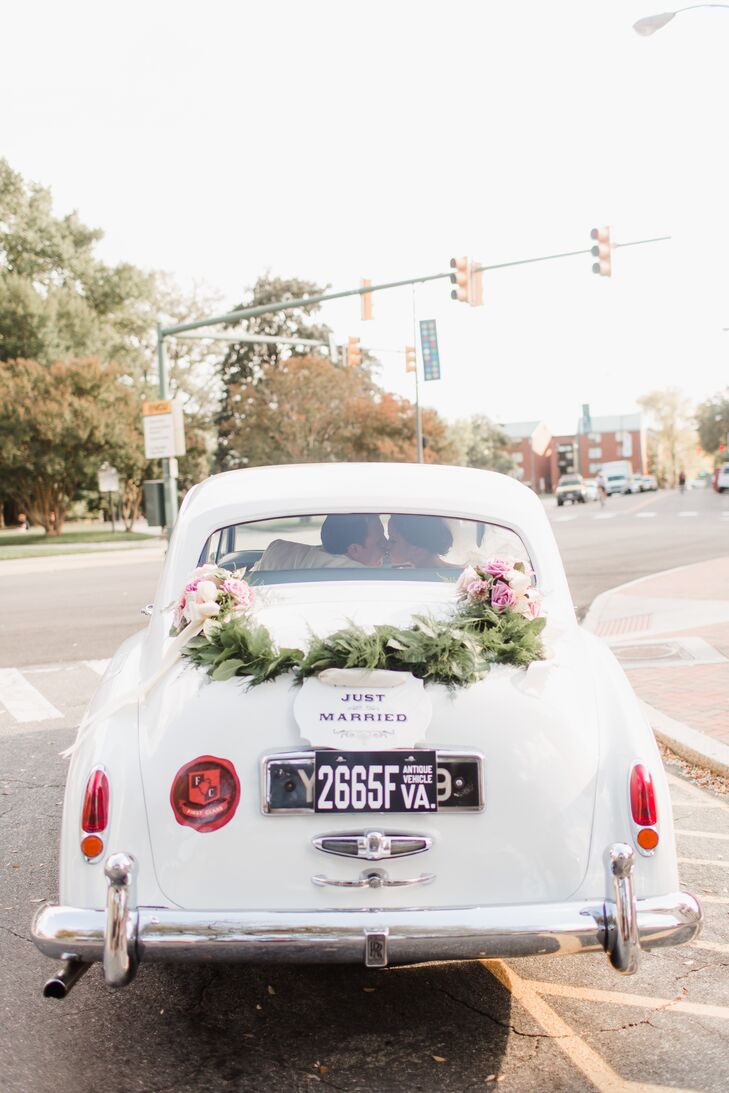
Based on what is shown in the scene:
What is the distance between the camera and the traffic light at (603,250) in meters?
20.1

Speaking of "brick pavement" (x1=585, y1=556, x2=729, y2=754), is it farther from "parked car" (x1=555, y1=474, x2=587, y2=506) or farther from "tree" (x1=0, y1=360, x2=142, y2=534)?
"parked car" (x1=555, y1=474, x2=587, y2=506)

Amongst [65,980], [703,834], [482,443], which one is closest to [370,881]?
[65,980]

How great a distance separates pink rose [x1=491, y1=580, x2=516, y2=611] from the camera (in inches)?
139

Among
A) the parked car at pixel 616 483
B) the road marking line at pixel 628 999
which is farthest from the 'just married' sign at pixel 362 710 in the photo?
the parked car at pixel 616 483

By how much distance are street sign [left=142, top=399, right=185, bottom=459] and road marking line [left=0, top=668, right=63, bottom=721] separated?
1640 cm

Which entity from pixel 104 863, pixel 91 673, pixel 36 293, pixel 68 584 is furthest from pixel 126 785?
pixel 36 293

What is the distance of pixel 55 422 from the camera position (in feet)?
128

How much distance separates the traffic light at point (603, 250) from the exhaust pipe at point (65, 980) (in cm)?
1921

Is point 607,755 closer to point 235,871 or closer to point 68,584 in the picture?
point 235,871

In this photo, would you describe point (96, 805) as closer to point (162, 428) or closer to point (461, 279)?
point (461, 279)

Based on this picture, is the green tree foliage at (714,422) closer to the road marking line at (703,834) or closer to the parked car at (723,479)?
the parked car at (723,479)

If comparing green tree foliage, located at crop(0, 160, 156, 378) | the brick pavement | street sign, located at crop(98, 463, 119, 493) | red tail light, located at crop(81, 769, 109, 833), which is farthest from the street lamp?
green tree foliage, located at crop(0, 160, 156, 378)

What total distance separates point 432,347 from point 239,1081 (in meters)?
31.5

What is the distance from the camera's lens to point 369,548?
176 inches
